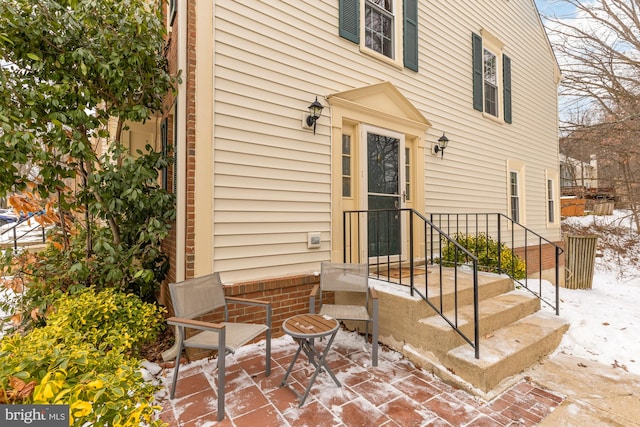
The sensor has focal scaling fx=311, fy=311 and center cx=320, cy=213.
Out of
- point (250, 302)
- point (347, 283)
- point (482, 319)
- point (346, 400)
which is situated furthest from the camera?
point (347, 283)

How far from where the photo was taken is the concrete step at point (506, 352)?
2586 mm

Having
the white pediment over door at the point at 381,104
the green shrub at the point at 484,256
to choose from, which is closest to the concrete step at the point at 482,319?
the green shrub at the point at 484,256

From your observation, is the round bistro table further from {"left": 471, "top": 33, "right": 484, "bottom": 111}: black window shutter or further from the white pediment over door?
{"left": 471, "top": 33, "right": 484, "bottom": 111}: black window shutter

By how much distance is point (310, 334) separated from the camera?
2.45 meters

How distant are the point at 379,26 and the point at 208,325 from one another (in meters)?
4.97

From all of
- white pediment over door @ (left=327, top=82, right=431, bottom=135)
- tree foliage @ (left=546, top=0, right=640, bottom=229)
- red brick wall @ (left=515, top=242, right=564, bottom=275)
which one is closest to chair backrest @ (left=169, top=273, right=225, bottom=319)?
white pediment over door @ (left=327, top=82, right=431, bottom=135)

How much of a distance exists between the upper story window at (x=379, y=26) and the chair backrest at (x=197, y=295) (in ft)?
13.4

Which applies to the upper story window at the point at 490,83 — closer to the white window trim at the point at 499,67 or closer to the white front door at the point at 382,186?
the white window trim at the point at 499,67

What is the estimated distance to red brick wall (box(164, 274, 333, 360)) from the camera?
3248 millimetres

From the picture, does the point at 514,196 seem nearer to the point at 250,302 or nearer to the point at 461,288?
the point at 461,288

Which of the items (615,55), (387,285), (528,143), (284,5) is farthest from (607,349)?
(615,55)

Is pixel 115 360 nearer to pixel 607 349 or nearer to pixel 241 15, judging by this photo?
pixel 241 15

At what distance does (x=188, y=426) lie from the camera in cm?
213

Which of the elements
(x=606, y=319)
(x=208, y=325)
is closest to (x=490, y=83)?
(x=606, y=319)
